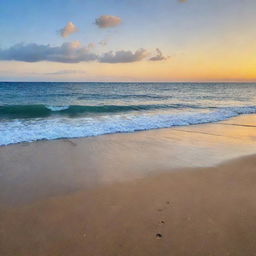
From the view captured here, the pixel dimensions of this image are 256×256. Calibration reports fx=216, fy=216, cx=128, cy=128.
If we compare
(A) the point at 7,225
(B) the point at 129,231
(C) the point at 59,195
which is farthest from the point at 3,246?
(B) the point at 129,231

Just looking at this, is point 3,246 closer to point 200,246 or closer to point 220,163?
point 200,246

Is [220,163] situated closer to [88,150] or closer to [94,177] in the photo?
[94,177]

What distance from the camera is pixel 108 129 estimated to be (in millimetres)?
8836

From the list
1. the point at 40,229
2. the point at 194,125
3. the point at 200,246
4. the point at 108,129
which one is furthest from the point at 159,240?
the point at 194,125

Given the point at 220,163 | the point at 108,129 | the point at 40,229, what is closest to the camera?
the point at 40,229

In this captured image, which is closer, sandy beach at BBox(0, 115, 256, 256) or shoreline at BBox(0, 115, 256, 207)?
sandy beach at BBox(0, 115, 256, 256)

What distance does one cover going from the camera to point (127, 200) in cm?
354

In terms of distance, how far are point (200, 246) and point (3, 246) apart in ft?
7.63

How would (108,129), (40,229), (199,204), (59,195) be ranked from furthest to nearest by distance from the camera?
1. (108,129)
2. (59,195)
3. (199,204)
4. (40,229)

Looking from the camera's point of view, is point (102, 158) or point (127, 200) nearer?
point (127, 200)

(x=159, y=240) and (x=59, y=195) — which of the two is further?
(x=59, y=195)

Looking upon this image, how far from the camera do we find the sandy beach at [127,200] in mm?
2596

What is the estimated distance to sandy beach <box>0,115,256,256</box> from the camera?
260cm

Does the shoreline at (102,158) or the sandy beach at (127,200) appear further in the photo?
the shoreline at (102,158)
